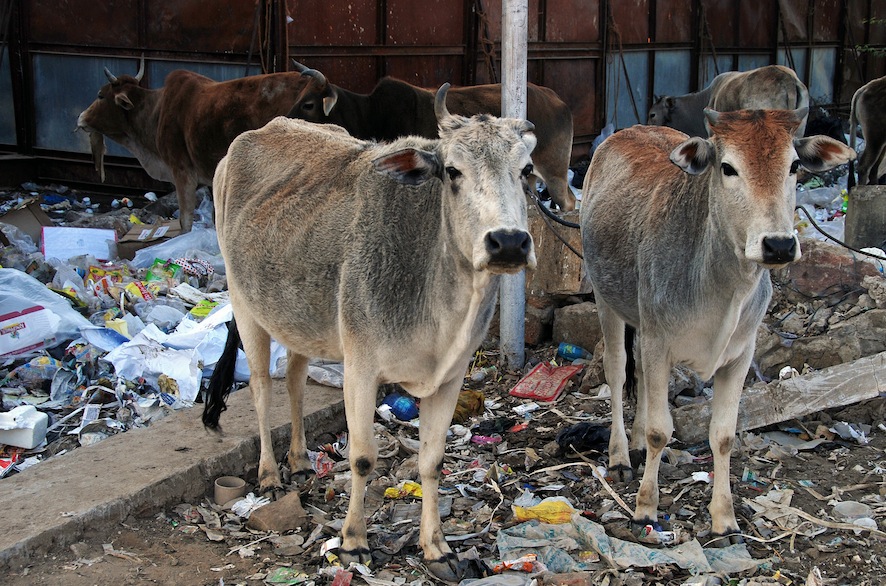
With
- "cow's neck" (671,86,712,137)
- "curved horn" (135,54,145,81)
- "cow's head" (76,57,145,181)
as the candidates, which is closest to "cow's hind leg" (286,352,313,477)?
"cow's head" (76,57,145,181)

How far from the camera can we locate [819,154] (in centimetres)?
423

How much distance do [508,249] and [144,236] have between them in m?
7.12

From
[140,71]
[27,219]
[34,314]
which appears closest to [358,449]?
[34,314]

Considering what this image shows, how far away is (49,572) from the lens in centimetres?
402

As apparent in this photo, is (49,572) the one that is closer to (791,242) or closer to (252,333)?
(252,333)

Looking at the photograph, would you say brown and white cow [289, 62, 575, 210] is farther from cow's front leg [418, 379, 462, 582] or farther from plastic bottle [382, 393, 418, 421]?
cow's front leg [418, 379, 462, 582]

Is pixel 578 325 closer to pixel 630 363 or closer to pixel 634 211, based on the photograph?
pixel 630 363

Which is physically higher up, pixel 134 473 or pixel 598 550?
pixel 134 473

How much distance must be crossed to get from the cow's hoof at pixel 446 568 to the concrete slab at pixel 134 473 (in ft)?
4.64

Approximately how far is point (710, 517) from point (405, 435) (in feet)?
6.30

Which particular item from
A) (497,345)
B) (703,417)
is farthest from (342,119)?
(703,417)

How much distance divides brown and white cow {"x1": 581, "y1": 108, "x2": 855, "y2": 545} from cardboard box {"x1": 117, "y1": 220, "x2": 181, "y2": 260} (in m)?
5.67

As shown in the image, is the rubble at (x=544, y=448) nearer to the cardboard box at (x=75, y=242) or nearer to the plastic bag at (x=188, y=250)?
the plastic bag at (x=188, y=250)

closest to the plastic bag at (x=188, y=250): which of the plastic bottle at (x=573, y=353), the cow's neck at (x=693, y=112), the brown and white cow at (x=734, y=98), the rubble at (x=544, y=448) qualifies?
the rubble at (x=544, y=448)
